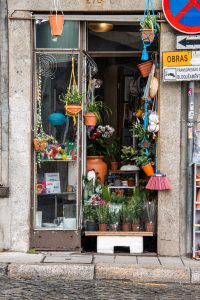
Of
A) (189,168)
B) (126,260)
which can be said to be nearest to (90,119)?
(189,168)

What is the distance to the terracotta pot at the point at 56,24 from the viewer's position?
10.3m

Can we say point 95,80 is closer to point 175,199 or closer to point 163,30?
point 163,30

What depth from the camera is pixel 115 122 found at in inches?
500

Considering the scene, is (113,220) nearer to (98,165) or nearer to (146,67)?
(98,165)

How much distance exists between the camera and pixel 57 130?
36.8ft

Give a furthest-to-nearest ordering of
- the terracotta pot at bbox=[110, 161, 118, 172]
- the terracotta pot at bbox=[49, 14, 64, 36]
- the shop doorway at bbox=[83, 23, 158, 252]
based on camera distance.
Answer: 1. the terracotta pot at bbox=[110, 161, 118, 172]
2. the shop doorway at bbox=[83, 23, 158, 252]
3. the terracotta pot at bbox=[49, 14, 64, 36]

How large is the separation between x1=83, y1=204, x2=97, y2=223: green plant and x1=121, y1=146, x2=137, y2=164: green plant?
3.63 ft

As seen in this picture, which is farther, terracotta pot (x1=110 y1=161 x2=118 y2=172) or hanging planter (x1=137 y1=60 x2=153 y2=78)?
terracotta pot (x1=110 y1=161 x2=118 y2=172)

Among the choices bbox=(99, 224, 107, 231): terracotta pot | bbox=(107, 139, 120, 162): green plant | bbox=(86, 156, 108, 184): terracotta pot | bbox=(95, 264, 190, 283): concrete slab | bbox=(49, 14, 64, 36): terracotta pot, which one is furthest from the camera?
bbox=(107, 139, 120, 162): green plant

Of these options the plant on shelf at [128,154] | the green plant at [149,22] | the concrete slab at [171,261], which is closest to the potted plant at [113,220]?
the concrete slab at [171,261]

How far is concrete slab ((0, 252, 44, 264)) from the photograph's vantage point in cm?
1043

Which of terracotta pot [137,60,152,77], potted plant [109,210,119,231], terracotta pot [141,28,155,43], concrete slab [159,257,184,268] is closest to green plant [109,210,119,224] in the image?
potted plant [109,210,119,231]

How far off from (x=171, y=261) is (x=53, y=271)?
1.73 meters

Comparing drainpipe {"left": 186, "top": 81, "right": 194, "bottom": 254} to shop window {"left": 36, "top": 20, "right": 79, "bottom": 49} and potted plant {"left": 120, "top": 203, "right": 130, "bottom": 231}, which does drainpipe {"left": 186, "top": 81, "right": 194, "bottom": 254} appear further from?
shop window {"left": 36, "top": 20, "right": 79, "bottom": 49}
